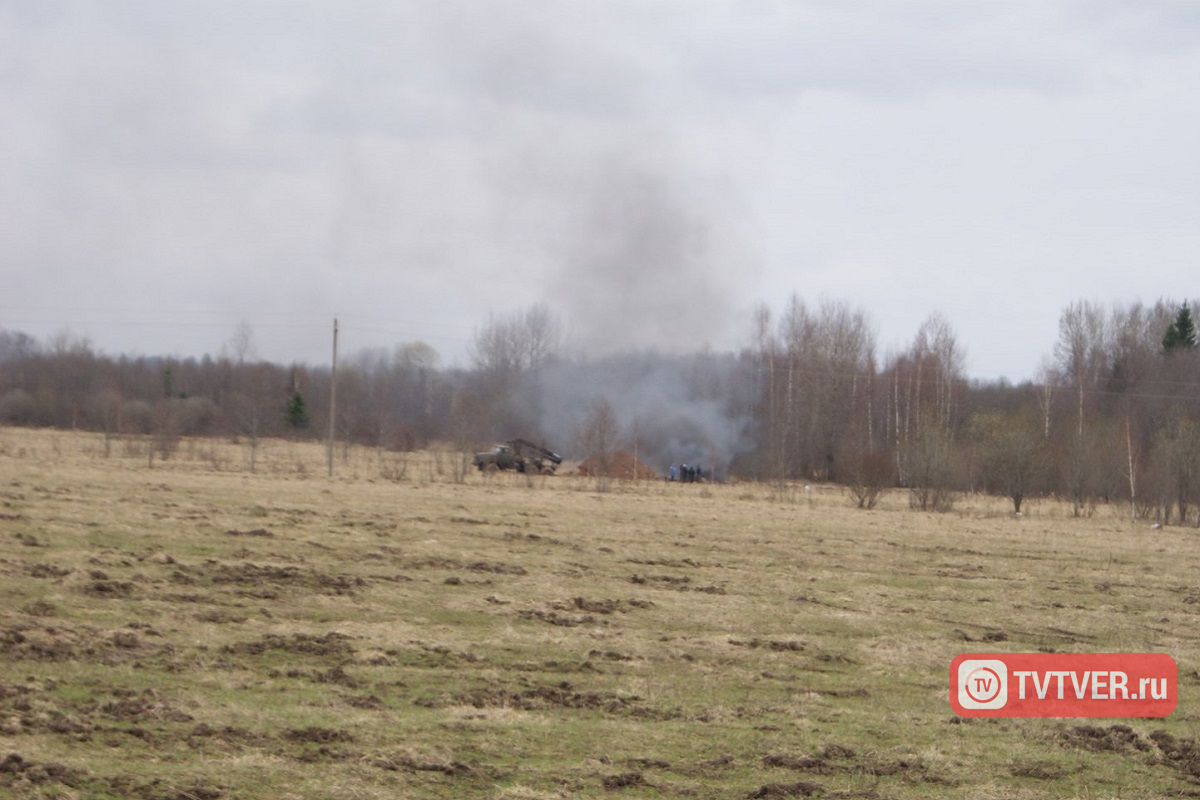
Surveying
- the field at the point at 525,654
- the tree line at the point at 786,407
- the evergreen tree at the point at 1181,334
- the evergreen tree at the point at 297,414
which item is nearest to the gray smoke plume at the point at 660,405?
the tree line at the point at 786,407

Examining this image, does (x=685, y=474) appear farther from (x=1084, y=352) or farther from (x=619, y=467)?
(x=1084, y=352)

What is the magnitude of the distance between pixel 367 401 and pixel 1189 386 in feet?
167

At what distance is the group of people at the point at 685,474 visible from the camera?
168 ft

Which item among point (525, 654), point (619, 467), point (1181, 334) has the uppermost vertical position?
point (1181, 334)

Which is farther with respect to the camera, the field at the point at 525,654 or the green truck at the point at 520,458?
the green truck at the point at 520,458

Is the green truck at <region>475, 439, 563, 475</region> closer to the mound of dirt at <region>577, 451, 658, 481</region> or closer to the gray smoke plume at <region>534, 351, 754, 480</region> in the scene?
the gray smoke plume at <region>534, 351, 754, 480</region>

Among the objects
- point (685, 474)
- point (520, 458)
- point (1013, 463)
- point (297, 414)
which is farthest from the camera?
point (297, 414)

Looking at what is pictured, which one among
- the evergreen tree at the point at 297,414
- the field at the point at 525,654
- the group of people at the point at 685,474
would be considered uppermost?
the evergreen tree at the point at 297,414

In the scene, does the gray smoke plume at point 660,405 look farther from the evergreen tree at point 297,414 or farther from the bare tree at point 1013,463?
the evergreen tree at point 297,414

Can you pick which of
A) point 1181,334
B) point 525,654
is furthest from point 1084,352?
point 525,654

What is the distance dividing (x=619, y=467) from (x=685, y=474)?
4.98 metres

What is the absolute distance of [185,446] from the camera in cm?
4616

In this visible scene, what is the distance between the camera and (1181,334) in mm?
72562

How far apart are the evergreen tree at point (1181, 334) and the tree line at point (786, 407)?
5.7 inches
